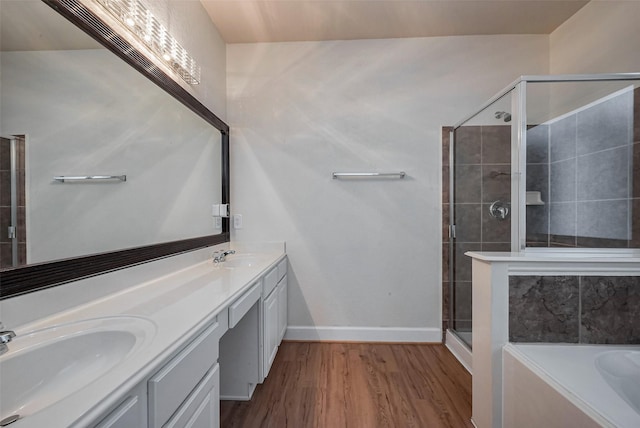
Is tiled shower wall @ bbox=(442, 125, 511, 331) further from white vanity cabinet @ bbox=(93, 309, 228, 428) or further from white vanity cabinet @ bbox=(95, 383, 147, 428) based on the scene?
white vanity cabinet @ bbox=(95, 383, 147, 428)

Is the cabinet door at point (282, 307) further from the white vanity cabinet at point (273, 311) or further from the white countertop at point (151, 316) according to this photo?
the white countertop at point (151, 316)

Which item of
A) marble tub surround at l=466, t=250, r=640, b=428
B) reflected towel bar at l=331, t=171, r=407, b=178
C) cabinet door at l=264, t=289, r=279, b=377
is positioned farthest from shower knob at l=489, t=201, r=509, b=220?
cabinet door at l=264, t=289, r=279, b=377

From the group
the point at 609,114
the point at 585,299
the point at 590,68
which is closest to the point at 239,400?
the point at 585,299

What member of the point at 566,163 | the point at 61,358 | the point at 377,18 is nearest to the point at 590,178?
the point at 566,163

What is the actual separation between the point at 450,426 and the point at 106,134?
2.20m

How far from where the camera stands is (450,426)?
144 cm

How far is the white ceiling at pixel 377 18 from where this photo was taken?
196 cm

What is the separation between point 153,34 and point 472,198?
2291 mm

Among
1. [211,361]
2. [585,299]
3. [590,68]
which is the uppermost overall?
[590,68]

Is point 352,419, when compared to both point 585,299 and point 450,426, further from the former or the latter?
point 585,299

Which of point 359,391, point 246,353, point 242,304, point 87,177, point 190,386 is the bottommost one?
point 359,391

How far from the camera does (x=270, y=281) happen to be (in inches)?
70.8

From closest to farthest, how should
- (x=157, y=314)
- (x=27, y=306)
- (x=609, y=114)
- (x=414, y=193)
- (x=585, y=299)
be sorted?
1. (x=27, y=306)
2. (x=157, y=314)
3. (x=585, y=299)
4. (x=609, y=114)
5. (x=414, y=193)

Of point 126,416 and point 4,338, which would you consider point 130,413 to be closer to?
point 126,416
